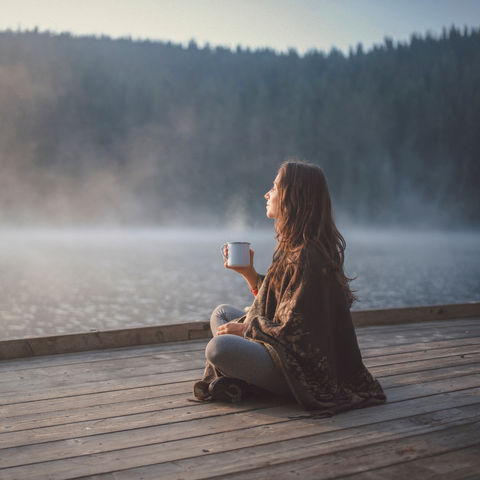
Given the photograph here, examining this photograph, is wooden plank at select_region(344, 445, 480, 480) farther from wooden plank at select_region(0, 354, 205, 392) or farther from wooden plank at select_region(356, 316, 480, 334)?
wooden plank at select_region(356, 316, 480, 334)

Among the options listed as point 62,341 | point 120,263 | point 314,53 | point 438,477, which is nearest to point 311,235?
point 438,477

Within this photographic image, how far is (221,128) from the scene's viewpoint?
5941cm

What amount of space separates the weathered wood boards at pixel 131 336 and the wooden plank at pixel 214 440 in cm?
120

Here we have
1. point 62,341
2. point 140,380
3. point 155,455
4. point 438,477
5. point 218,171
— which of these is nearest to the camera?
point 438,477

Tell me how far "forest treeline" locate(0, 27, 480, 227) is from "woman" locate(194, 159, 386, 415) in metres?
49.5

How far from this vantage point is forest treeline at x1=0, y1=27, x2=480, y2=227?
52.9 m

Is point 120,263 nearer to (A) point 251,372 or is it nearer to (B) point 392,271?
(B) point 392,271

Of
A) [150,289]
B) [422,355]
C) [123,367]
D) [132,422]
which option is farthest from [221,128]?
[132,422]

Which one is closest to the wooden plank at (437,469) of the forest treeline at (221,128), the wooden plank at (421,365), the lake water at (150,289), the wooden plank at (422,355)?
the wooden plank at (421,365)

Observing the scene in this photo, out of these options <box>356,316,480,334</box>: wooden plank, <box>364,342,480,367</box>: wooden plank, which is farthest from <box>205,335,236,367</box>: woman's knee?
<box>356,316,480,334</box>: wooden plank

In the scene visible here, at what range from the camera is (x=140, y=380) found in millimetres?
2146

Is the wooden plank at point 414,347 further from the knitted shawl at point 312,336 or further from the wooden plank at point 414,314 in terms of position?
the knitted shawl at point 312,336

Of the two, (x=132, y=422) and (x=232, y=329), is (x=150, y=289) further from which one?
(x=132, y=422)

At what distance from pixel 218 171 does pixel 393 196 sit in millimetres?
21193
